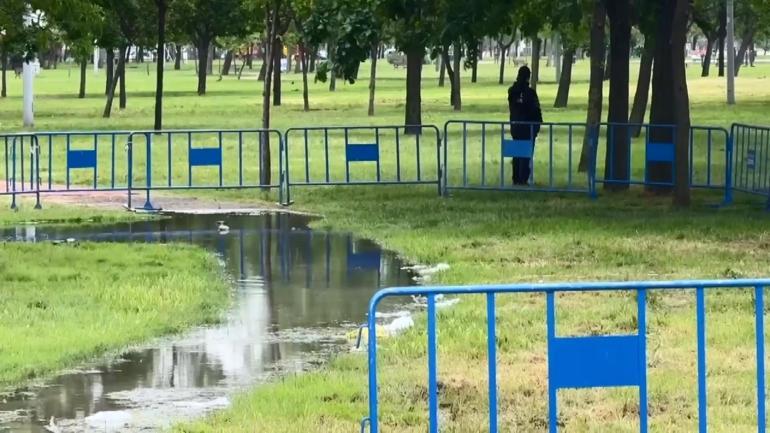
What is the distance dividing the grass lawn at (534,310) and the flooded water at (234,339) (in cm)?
41

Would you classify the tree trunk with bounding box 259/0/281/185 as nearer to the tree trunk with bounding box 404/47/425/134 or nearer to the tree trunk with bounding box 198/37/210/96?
the tree trunk with bounding box 404/47/425/134

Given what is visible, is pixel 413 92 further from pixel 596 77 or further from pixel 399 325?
pixel 399 325

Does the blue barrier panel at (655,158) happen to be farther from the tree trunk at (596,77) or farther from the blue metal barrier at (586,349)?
the blue metal barrier at (586,349)

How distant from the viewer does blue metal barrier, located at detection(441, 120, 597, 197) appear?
73.0ft

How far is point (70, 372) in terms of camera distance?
33.6 feet

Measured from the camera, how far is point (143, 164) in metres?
28.1

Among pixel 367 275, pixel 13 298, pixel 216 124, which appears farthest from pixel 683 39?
pixel 216 124

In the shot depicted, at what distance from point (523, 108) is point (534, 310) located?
40.5 ft

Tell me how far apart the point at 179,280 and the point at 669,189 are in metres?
9.90

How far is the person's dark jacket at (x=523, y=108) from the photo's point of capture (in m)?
24.0

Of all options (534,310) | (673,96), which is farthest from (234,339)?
(673,96)

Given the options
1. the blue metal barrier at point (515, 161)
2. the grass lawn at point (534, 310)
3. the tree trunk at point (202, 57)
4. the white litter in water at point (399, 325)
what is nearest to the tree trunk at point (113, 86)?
the tree trunk at point (202, 57)

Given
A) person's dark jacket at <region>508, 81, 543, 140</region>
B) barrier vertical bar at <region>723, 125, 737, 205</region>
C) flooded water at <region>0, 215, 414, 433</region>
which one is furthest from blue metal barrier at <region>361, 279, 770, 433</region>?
person's dark jacket at <region>508, 81, 543, 140</region>

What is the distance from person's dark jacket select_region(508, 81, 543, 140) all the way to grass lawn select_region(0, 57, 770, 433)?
1.79 meters
